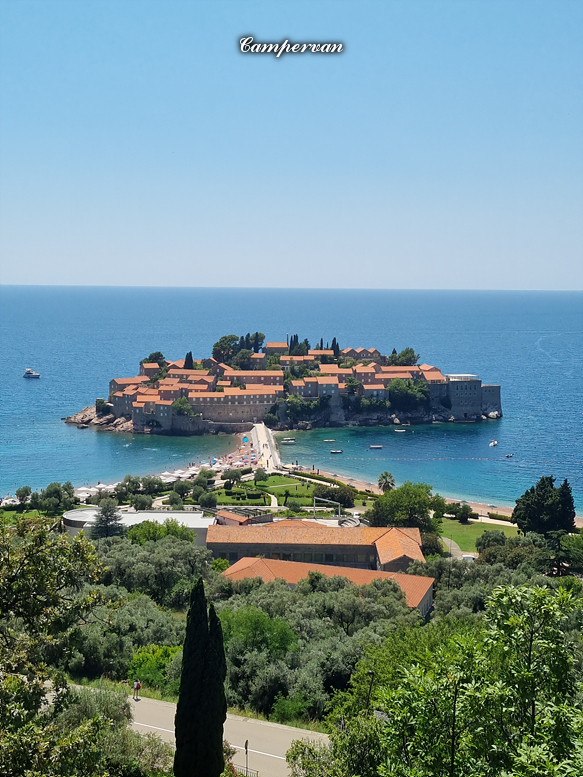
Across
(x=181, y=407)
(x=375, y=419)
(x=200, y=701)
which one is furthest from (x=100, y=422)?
(x=200, y=701)

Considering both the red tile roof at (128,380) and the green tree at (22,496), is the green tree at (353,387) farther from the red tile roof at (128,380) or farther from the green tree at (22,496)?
the green tree at (22,496)

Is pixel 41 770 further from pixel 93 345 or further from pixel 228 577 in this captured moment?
pixel 93 345

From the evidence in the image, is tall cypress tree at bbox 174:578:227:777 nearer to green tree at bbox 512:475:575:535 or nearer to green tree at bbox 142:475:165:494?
green tree at bbox 512:475:575:535

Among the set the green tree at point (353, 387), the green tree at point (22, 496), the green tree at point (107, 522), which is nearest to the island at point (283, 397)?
the green tree at point (353, 387)

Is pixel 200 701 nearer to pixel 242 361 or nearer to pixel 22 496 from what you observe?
pixel 22 496

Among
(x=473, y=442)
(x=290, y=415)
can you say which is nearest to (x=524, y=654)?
(x=473, y=442)
